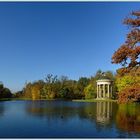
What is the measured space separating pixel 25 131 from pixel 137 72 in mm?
8396

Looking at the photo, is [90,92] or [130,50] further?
[90,92]

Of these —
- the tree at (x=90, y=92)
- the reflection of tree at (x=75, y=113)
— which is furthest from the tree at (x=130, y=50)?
the tree at (x=90, y=92)

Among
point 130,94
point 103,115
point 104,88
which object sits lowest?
point 103,115

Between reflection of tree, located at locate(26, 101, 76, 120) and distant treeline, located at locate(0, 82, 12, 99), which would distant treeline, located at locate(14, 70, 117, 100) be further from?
reflection of tree, located at locate(26, 101, 76, 120)

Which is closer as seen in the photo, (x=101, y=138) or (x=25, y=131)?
(x=101, y=138)

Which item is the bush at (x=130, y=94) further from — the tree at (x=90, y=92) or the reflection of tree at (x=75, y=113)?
the tree at (x=90, y=92)

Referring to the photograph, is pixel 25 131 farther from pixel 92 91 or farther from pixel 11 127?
pixel 92 91

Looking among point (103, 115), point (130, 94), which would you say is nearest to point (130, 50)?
point (130, 94)

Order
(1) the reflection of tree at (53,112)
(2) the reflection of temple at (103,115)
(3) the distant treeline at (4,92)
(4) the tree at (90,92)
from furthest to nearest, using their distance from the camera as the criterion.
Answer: (3) the distant treeline at (4,92) < (4) the tree at (90,92) < (1) the reflection of tree at (53,112) < (2) the reflection of temple at (103,115)

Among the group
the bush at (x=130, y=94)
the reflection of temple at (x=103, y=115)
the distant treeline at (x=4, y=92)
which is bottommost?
the reflection of temple at (x=103, y=115)

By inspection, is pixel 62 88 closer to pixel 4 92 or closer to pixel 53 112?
pixel 4 92

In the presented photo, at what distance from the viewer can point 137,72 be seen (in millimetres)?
14586

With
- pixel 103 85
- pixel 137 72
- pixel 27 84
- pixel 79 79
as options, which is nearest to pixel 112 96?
pixel 103 85

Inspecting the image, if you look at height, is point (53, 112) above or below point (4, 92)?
below
